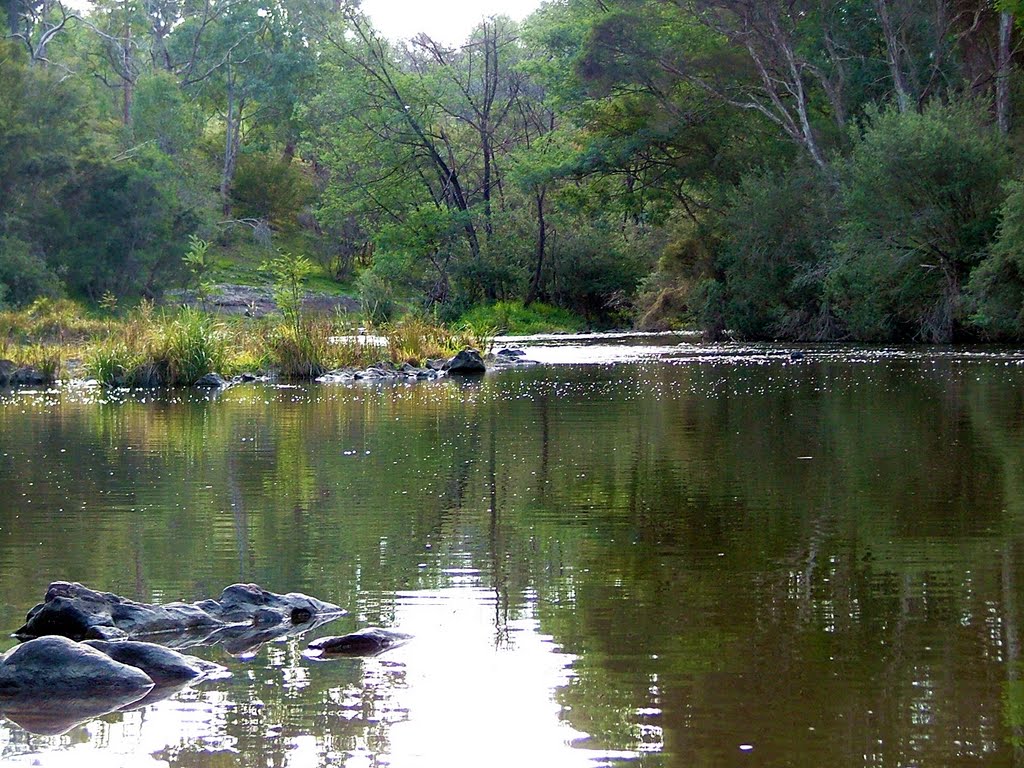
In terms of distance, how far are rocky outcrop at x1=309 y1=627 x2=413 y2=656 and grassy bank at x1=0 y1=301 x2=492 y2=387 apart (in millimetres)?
19751

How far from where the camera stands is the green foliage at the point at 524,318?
48.7m

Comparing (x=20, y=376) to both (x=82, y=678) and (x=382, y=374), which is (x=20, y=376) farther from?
(x=82, y=678)

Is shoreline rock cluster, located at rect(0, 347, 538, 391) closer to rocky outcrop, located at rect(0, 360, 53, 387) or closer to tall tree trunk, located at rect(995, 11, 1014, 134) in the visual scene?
rocky outcrop, located at rect(0, 360, 53, 387)

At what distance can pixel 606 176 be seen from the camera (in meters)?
46.5

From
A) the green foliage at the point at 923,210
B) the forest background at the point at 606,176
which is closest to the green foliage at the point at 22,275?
the forest background at the point at 606,176

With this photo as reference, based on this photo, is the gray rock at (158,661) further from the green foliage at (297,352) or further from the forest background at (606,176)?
the forest background at (606,176)

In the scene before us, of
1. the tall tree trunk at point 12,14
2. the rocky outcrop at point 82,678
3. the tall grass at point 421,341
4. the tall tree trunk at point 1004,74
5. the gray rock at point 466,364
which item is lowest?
the rocky outcrop at point 82,678

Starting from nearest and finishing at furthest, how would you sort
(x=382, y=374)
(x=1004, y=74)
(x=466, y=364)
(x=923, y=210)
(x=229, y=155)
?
1. (x=382, y=374)
2. (x=466, y=364)
3. (x=923, y=210)
4. (x=1004, y=74)
5. (x=229, y=155)

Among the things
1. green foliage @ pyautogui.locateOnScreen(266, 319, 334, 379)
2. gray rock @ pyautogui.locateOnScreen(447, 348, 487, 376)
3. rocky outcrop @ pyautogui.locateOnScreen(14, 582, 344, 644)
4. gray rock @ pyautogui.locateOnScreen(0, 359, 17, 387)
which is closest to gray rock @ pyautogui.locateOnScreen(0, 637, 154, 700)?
rocky outcrop @ pyautogui.locateOnScreen(14, 582, 344, 644)

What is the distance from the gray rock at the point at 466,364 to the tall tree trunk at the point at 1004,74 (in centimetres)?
1659

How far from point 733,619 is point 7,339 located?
2836 centimetres

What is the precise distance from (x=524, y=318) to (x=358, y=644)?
44.6 meters

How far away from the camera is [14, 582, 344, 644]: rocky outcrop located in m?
5.90

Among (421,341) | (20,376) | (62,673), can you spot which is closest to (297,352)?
(421,341)
